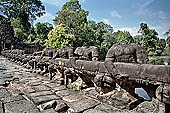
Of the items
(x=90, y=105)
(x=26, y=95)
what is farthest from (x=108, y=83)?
(x=26, y=95)

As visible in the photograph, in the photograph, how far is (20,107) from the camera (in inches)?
104

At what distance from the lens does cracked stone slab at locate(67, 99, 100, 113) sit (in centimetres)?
246

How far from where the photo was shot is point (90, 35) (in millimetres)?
30703

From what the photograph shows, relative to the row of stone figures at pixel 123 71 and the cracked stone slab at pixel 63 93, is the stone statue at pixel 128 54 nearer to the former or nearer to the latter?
the row of stone figures at pixel 123 71

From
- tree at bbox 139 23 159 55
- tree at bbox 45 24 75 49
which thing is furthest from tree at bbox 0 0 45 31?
tree at bbox 139 23 159 55

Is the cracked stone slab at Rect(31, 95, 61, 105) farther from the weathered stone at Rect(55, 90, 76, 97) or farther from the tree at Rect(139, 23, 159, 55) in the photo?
the tree at Rect(139, 23, 159, 55)

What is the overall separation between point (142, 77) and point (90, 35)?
95.2ft

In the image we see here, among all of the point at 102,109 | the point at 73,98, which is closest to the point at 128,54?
the point at 102,109

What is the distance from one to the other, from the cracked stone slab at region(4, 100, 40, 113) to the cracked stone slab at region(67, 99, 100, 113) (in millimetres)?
609

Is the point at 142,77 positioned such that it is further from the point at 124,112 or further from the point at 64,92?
the point at 64,92

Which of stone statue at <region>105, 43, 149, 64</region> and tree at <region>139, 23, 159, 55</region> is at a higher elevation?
tree at <region>139, 23, 159, 55</region>

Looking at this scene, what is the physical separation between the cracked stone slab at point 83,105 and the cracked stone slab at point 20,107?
2.00 ft

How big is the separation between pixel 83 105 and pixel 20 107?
3.68 feet

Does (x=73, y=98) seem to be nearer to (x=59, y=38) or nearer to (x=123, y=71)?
(x=123, y=71)
